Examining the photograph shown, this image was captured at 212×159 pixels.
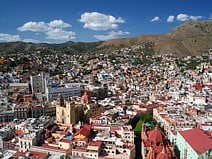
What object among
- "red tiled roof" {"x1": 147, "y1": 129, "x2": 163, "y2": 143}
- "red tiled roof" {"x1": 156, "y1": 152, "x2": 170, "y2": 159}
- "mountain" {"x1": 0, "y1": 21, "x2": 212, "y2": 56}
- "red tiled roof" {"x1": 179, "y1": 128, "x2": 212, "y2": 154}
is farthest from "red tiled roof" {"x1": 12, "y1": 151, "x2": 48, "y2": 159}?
"mountain" {"x1": 0, "y1": 21, "x2": 212, "y2": 56}

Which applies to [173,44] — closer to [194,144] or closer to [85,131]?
[85,131]

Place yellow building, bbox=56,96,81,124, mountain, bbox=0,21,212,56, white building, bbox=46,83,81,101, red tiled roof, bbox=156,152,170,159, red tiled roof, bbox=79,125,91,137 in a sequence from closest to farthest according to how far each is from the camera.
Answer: red tiled roof, bbox=156,152,170,159 < red tiled roof, bbox=79,125,91,137 < yellow building, bbox=56,96,81,124 < white building, bbox=46,83,81,101 < mountain, bbox=0,21,212,56

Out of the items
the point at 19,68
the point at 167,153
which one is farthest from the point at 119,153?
the point at 19,68

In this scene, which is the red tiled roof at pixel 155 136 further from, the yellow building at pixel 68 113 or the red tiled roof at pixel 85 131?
the yellow building at pixel 68 113

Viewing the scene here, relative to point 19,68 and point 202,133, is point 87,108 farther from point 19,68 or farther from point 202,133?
point 19,68

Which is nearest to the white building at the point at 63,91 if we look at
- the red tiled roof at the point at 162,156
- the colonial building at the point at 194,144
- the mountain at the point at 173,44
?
the colonial building at the point at 194,144

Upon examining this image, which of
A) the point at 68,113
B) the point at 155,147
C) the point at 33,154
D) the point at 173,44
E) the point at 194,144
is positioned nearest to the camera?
the point at 194,144

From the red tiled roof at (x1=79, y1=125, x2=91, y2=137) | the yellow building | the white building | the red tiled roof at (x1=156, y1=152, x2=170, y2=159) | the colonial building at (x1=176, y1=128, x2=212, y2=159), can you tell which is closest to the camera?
the red tiled roof at (x1=156, y1=152, x2=170, y2=159)

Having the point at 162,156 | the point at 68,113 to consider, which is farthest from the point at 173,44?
the point at 162,156

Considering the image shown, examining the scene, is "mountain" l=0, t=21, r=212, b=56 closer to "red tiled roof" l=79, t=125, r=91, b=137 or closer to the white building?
the white building
